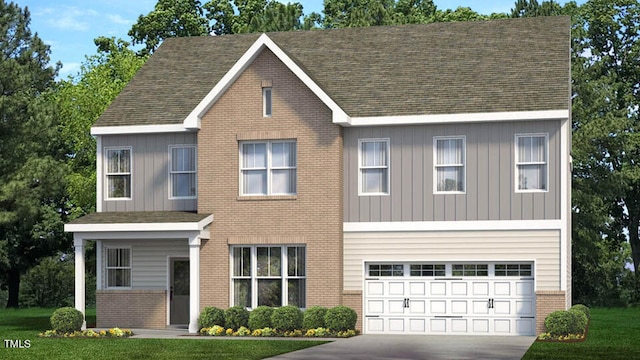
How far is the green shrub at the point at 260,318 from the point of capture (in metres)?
34.8

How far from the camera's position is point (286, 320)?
34.3m

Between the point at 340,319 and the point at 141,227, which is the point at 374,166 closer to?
the point at 340,319

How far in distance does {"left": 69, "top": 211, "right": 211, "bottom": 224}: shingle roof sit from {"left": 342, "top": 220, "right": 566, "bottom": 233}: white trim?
482cm

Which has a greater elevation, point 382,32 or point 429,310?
point 382,32

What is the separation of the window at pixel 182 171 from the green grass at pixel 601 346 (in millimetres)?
12807

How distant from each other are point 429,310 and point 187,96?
1105 centimetres

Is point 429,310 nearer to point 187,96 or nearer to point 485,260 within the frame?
point 485,260

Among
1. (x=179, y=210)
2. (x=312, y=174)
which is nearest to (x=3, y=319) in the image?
(x=179, y=210)

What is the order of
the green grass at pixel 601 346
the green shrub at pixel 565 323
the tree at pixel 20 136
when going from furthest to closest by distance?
the tree at pixel 20 136 → the green shrub at pixel 565 323 → the green grass at pixel 601 346

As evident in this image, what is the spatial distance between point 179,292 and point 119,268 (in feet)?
6.90

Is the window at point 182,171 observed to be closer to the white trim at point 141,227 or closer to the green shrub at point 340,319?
the white trim at point 141,227

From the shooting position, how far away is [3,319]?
4647 cm

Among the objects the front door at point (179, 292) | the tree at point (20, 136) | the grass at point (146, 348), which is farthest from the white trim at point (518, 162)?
the tree at point (20, 136)

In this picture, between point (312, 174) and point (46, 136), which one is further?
point (46, 136)
